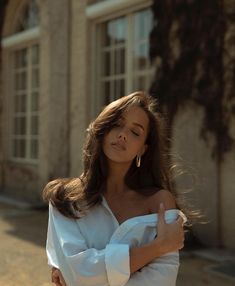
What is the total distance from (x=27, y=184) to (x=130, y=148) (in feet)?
Answer: 27.0

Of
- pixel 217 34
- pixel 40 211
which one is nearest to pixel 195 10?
pixel 217 34

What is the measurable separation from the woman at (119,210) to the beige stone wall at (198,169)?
3.92m

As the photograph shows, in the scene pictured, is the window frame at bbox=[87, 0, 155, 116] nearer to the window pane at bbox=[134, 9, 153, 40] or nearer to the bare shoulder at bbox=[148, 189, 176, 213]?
the window pane at bbox=[134, 9, 153, 40]

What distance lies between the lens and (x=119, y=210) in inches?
70.4

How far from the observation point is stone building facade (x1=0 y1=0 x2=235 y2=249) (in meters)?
5.93

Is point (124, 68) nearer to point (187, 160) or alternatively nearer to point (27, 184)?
point (187, 160)

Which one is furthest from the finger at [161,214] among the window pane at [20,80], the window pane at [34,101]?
the window pane at [20,80]

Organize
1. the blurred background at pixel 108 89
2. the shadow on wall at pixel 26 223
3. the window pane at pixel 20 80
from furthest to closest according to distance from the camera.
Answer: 1. the window pane at pixel 20 80
2. the shadow on wall at pixel 26 223
3. the blurred background at pixel 108 89

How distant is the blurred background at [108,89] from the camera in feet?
18.9

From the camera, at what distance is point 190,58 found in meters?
6.12

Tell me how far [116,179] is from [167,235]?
300 millimetres

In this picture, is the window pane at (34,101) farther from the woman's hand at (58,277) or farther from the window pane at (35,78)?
the woman's hand at (58,277)

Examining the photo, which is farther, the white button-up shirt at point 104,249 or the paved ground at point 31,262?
the paved ground at point 31,262

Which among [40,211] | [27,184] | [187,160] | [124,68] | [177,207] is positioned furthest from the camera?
[27,184]
